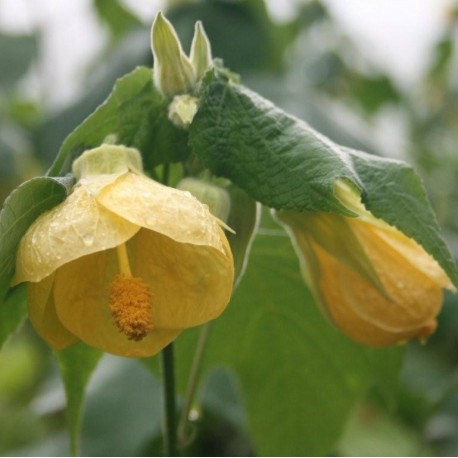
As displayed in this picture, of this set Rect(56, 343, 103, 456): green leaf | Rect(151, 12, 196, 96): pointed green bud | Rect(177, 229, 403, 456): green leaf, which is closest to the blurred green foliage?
Rect(177, 229, 403, 456): green leaf

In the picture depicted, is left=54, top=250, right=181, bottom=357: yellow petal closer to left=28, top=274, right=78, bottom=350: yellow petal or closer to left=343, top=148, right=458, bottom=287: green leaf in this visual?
left=28, top=274, right=78, bottom=350: yellow petal

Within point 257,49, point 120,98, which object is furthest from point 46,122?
point 120,98

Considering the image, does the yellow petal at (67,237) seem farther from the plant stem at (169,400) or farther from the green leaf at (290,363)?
the green leaf at (290,363)

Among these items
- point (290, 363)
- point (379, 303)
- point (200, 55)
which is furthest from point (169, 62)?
point (290, 363)

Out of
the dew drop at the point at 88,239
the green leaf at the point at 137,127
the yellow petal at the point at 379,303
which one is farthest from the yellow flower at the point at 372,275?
the dew drop at the point at 88,239

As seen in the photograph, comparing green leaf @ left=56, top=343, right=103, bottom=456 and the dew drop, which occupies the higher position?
the dew drop
